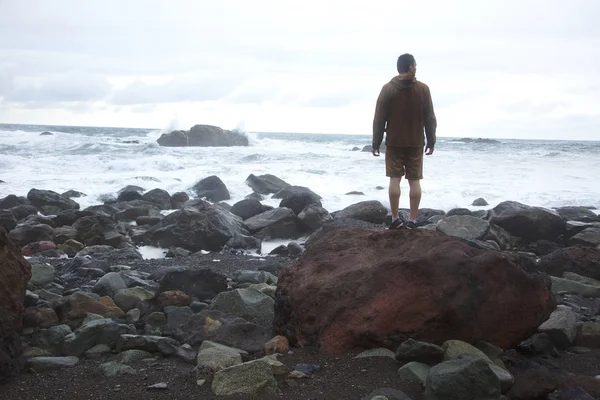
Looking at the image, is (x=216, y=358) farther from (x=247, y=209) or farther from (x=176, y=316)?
(x=247, y=209)

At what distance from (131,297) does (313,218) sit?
5.69 metres

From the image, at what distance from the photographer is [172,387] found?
367cm

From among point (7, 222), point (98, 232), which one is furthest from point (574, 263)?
point (7, 222)

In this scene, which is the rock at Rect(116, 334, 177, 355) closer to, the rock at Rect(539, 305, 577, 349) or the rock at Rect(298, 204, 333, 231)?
the rock at Rect(539, 305, 577, 349)

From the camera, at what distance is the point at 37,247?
879 centimetres

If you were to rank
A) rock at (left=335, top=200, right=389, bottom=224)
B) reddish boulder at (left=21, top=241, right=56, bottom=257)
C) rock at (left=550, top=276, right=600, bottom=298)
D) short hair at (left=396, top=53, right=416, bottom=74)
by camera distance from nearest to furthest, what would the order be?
short hair at (left=396, top=53, right=416, bottom=74), rock at (left=550, top=276, right=600, bottom=298), reddish boulder at (left=21, top=241, right=56, bottom=257), rock at (left=335, top=200, right=389, bottom=224)

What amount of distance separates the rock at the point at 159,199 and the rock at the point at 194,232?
4.09 metres

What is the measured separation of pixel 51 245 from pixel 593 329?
725 cm

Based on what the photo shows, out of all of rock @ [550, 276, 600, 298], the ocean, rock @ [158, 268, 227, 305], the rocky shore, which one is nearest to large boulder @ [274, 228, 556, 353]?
the rocky shore

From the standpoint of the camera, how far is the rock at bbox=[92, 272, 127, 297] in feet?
19.0

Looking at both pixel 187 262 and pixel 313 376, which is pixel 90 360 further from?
pixel 187 262

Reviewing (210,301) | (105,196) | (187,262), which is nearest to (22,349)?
(210,301)

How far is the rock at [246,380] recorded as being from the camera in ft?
11.5

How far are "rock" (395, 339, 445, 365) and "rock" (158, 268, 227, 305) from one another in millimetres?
2499
